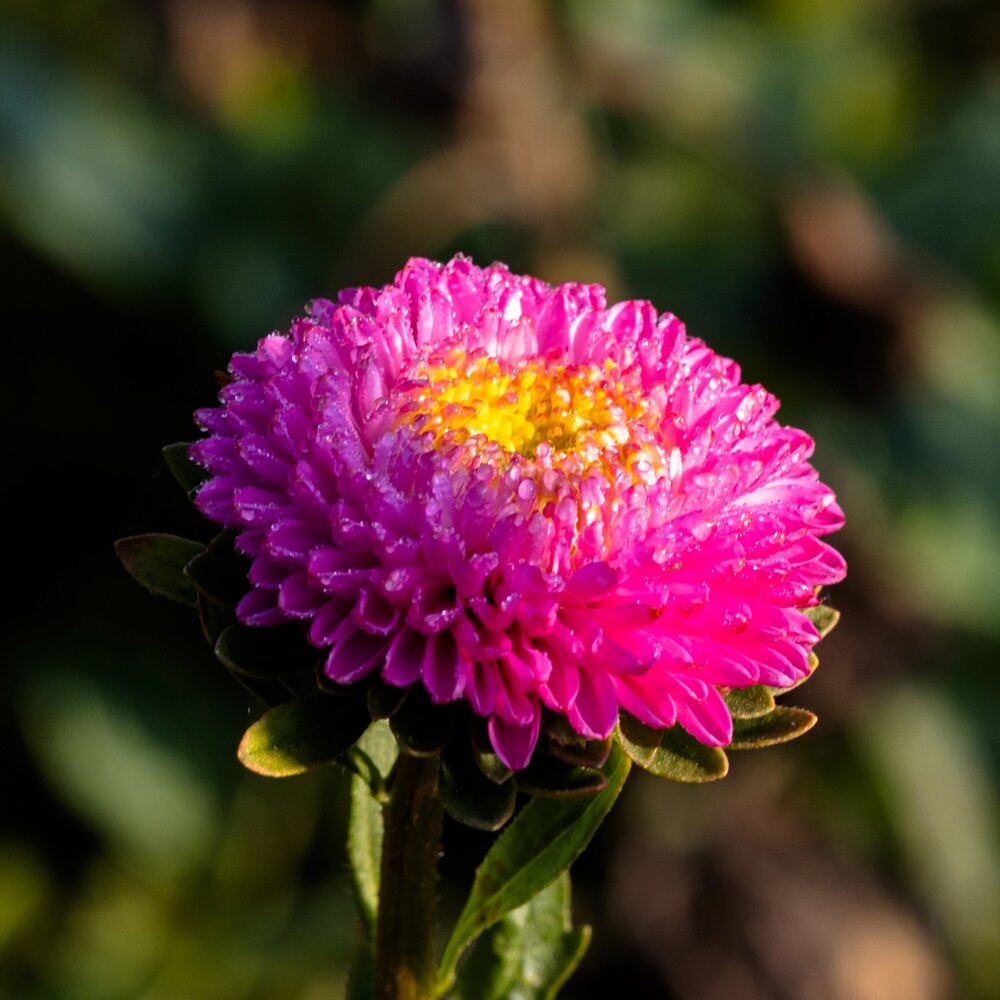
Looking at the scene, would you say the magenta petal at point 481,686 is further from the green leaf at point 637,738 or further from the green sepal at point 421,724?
the green leaf at point 637,738

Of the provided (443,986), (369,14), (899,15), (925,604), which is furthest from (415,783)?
(899,15)

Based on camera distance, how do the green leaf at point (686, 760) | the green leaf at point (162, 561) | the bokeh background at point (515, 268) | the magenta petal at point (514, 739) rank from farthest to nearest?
the bokeh background at point (515, 268) < the green leaf at point (162, 561) < the green leaf at point (686, 760) < the magenta petal at point (514, 739)

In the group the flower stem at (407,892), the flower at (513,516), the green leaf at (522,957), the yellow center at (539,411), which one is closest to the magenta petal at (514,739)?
the flower at (513,516)

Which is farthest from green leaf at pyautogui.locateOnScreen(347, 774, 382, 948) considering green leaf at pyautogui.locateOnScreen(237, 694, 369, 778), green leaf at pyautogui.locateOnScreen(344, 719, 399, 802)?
green leaf at pyautogui.locateOnScreen(237, 694, 369, 778)

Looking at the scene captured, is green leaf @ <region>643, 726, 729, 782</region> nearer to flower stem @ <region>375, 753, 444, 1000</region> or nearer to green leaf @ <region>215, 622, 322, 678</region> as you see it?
flower stem @ <region>375, 753, 444, 1000</region>

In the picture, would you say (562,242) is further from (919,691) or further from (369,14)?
(919,691)

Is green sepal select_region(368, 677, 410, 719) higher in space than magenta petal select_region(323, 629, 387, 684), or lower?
lower

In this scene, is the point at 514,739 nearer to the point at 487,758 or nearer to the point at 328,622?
the point at 487,758

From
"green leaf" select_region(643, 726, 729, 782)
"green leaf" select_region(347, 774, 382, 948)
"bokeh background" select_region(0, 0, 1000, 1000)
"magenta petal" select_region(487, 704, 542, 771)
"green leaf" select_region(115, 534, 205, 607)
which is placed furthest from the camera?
"bokeh background" select_region(0, 0, 1000, 1000)
